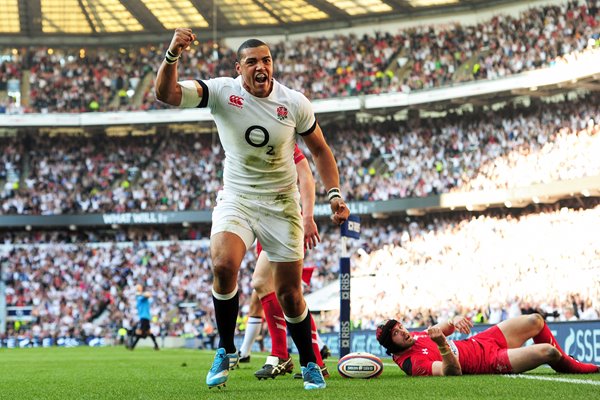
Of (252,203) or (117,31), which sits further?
(117,31)

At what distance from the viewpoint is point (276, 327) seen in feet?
33.1

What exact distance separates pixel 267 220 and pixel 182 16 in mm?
39895

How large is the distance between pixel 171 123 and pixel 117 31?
682 centimetres

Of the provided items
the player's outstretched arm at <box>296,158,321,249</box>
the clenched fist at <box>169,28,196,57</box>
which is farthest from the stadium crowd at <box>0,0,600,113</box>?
the clenched fist at <box>169,28,196,57</box>

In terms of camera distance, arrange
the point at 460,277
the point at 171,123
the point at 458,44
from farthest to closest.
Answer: the point at 171,123 < the point at 458,44 < the point at 460,277

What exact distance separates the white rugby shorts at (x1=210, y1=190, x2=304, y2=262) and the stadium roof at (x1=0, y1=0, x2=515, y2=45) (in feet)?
120

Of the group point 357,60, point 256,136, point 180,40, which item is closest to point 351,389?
point 256,136

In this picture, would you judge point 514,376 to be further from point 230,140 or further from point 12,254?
point 12,254

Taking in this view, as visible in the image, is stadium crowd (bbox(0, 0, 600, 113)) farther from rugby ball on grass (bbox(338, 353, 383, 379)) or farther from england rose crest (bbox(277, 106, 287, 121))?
england rose crest (bbox(277, 106, 287, 121))

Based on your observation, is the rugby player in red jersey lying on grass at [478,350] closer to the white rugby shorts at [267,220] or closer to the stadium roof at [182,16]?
the white rugby shorts at [267,220]

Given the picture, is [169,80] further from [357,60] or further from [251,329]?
[357,60]

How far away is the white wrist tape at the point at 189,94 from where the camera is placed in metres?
7.05

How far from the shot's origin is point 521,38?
3934 centimetres

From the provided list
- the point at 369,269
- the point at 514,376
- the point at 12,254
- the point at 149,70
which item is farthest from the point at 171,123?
the point at 514,376
